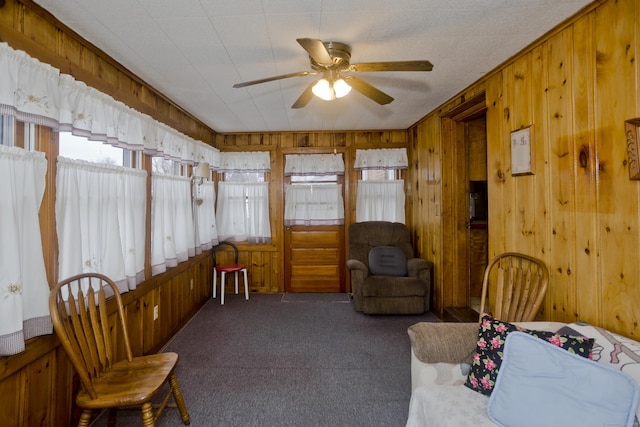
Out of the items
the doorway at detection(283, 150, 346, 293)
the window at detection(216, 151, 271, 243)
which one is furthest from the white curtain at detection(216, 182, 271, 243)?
the doorway at detection(283, 150, 346, 293)

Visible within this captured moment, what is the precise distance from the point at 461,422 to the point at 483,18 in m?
2.11

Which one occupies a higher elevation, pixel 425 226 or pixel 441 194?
pixel 441 194

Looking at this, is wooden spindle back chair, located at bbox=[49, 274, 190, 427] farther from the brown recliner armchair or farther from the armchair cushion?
the armchair cushion

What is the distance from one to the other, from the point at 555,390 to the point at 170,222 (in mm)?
3047

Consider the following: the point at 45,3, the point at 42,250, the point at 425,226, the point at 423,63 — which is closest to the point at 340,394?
the point at 42,250

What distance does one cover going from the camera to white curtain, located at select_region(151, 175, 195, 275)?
2746mm

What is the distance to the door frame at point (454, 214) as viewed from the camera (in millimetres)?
3418

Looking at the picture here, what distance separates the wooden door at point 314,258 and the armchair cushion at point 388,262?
0.76 meters

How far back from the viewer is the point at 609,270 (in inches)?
62.4

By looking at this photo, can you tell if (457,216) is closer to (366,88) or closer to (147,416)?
(366,88)

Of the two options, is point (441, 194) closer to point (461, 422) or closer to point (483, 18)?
point (483, 18)

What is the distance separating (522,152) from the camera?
2184mm

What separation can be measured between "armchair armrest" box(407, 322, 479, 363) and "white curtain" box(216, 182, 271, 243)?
10.4ft

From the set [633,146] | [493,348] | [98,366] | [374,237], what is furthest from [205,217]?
Answer: [633,146]
